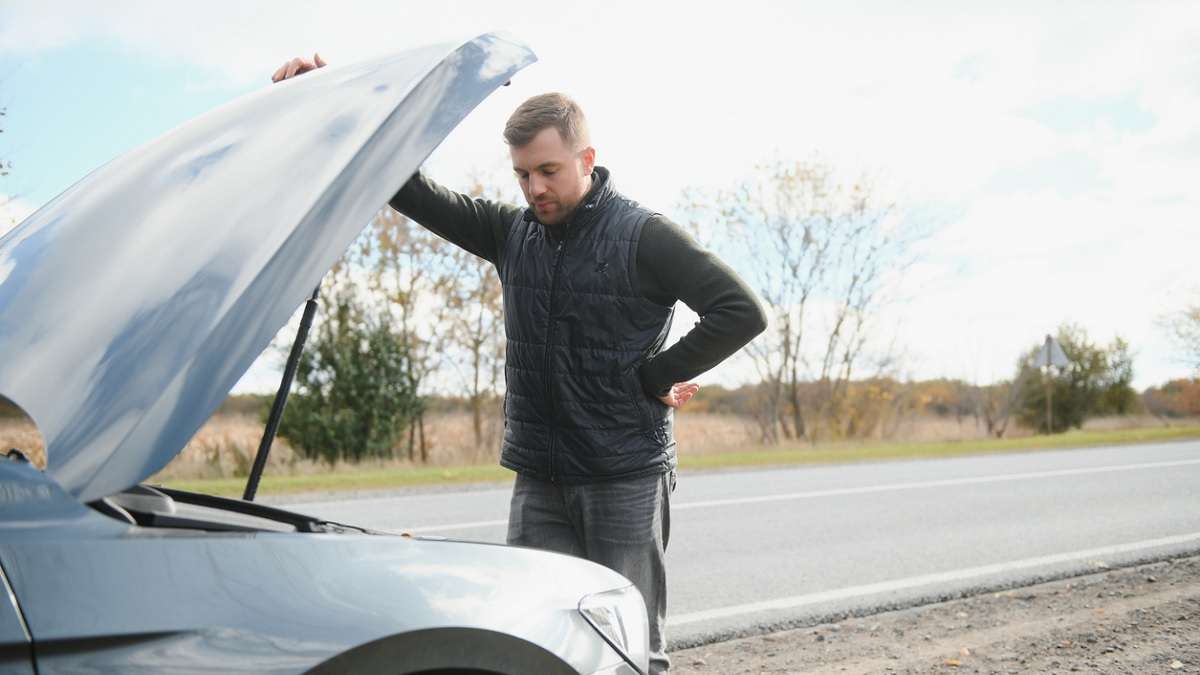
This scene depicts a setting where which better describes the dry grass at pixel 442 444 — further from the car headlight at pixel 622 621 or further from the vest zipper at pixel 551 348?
the car headlight at pixel 622 621

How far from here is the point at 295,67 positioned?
2766mm

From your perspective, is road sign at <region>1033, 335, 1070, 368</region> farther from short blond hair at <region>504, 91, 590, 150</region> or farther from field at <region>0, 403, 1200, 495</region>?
short blond hair at <region>504, 91, 590, 150</region>

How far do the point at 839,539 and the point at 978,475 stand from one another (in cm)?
544

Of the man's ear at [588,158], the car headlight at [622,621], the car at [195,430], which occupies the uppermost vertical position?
the man's ear at [588,158]

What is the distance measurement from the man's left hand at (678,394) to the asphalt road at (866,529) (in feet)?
7.66

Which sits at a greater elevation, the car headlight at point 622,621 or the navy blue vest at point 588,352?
the navy blue vest at point 588,352

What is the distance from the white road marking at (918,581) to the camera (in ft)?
18.1

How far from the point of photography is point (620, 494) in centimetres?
288

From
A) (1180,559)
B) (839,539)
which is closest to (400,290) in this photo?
(839,539)

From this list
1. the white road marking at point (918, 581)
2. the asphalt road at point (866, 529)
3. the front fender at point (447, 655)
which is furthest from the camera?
the asphalt road at point (866, 529)

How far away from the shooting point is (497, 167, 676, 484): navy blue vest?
9.41ft

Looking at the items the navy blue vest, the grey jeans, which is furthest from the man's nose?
the grey jeans

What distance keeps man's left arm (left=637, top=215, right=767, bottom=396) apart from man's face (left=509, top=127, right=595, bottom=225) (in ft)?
0.75

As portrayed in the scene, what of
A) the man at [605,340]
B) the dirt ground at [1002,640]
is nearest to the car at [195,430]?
the man at [605,340]
